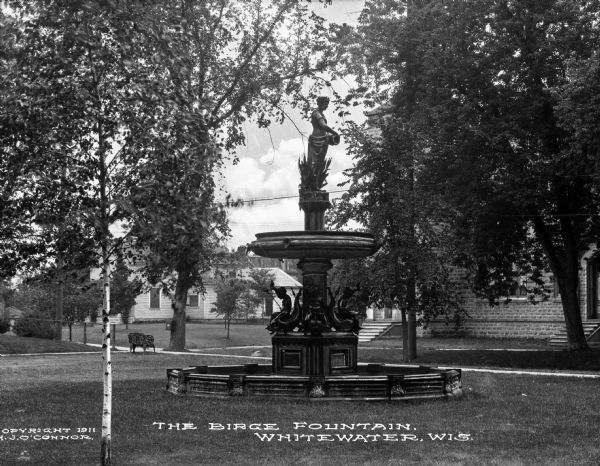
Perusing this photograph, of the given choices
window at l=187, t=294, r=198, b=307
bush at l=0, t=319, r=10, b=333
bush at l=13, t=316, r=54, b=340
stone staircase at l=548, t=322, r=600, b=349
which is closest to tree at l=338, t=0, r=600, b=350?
stone staircase at l=548, t=322, r=600, b=349

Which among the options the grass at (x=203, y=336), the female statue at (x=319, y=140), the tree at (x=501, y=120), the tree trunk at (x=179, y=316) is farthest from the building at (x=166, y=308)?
the female statue at (x=319, y=140)

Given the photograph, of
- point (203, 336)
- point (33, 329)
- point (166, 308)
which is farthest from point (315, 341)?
point (166, 308)

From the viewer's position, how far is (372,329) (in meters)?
47.8

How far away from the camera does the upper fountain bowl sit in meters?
14.7

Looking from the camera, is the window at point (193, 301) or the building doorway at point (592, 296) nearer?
the building doorway at point (592, 296)

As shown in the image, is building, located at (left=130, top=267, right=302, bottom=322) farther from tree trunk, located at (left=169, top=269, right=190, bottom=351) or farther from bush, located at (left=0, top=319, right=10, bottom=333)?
tree trunk, located at (left=169, top=269, right=190, bottom=351)

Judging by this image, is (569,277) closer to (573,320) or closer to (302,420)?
(573,320)

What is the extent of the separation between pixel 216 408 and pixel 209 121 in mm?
4388

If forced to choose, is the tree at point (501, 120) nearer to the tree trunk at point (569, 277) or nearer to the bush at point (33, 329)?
the tree trunk at point (569, 277)

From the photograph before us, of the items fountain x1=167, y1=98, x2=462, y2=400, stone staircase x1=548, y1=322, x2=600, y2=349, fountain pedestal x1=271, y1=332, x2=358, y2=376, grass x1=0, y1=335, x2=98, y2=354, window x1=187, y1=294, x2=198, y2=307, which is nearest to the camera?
fountain x1=167, y1=98, x2=462, y2=400

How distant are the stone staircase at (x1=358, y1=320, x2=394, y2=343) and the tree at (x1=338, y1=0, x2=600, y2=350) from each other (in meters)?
17.4

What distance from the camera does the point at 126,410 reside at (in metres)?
12.9

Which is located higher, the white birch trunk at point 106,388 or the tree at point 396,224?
the tree at point 396,224

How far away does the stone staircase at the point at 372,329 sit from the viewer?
45969 mm
